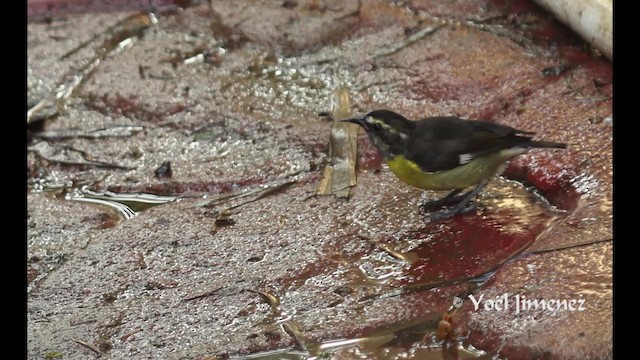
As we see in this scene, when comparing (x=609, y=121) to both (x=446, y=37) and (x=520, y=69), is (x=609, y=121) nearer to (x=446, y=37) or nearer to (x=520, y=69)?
(x=520, y=69)

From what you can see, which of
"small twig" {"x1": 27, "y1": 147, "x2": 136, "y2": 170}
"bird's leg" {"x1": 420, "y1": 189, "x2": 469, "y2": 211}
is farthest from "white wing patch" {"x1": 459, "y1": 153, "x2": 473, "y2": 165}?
"small twig" {"x1": 27, "y1": 147, "x2": 136, "y2": 170}

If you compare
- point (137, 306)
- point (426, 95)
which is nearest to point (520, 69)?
point (426, 95)

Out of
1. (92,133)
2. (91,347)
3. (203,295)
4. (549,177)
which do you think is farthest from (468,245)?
(92,133)

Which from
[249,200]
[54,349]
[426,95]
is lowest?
[54,349]

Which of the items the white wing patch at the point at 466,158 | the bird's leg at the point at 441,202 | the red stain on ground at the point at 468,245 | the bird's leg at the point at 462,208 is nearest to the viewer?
the red stain on ground at the point at 468,245

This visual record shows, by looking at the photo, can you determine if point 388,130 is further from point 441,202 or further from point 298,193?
point 298,193

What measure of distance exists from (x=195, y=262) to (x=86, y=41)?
372 centimetres

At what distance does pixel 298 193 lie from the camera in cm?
573

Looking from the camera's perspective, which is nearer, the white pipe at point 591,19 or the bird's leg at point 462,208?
the bird's leg at point 462,208

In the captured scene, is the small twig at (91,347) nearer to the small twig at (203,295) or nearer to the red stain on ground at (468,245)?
the small twig at (203,295)

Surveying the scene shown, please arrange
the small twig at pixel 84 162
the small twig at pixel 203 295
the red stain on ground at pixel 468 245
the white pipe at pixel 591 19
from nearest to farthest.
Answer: the red stain on ground at pixel 468 245 < the small twig at pixel 203 295 < the white pipe at pixel 591 19 < the small twig at pixel 84 162

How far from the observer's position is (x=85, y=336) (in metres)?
4.61

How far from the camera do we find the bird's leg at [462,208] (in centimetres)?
530

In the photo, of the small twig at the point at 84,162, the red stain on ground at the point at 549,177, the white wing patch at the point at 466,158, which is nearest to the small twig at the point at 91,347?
the small twig at the point at 84,162
